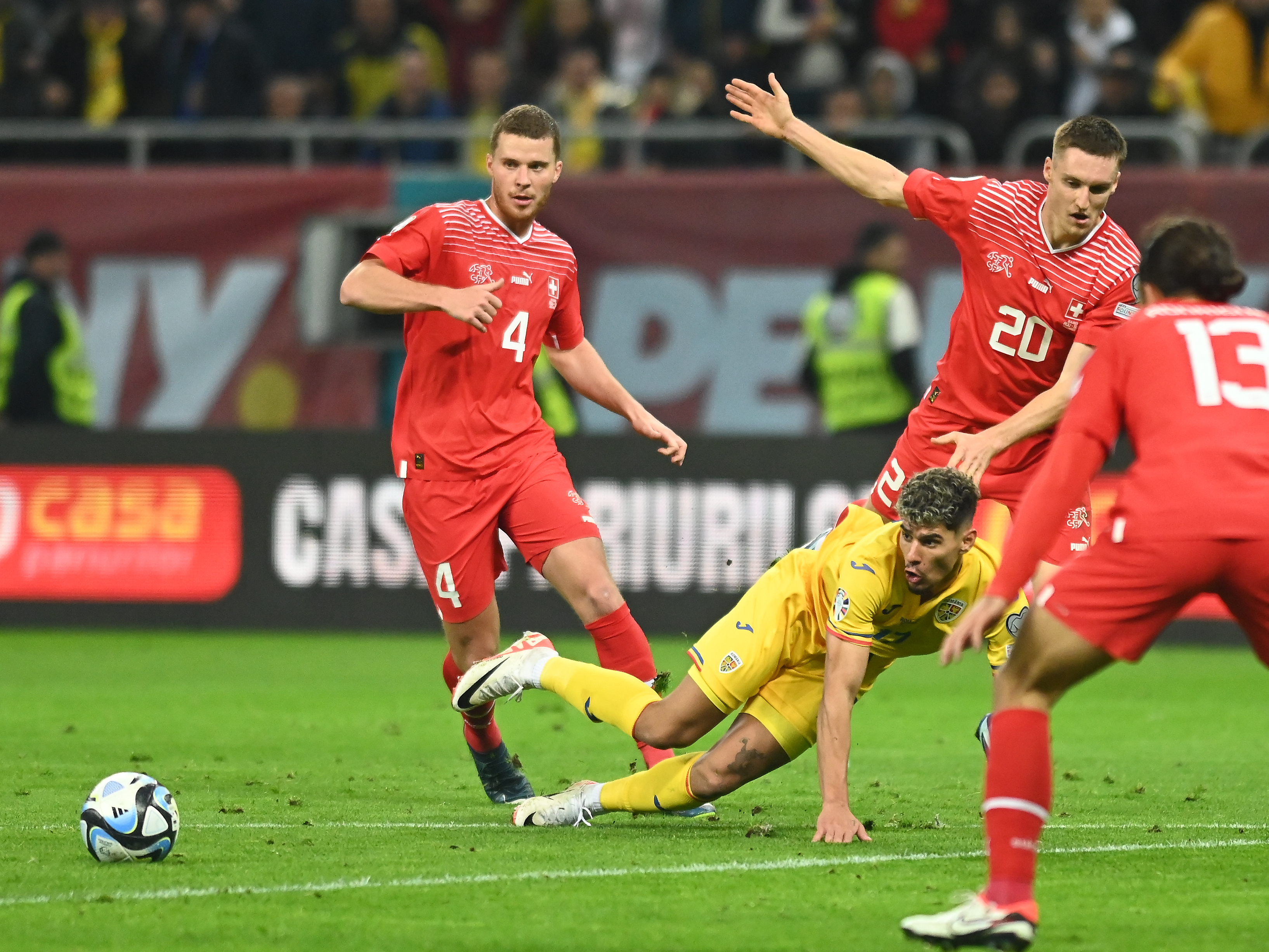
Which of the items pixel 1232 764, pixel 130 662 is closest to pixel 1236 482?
pixel 1232 764

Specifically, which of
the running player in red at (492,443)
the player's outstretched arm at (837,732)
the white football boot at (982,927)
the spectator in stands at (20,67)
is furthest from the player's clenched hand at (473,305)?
the spectator in stands at (20,67)

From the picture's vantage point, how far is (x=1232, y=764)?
8461mm

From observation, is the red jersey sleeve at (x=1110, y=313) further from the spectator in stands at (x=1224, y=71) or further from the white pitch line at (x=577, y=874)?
the spectator in stands at (x=1224, y=71)

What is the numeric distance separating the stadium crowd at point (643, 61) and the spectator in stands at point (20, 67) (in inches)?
0.7

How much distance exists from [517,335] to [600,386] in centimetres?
52

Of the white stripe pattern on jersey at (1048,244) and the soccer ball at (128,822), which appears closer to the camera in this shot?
the soccer ball at (128,822)

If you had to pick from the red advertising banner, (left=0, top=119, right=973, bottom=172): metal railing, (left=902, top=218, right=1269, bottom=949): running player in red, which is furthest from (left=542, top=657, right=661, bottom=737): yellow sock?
(left=0, top=119, right=973, bottom=172): metal railing

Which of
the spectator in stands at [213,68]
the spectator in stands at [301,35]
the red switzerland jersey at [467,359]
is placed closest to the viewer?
the red switzerland jersey at [467,359]

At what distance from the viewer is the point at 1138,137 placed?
1470cm

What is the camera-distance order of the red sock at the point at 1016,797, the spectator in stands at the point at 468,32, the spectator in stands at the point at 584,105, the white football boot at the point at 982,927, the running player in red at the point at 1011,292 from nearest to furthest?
the white football boot at the point at 982,927, the red sock at the point at 1016,797, the running player in red at the point at 1011,292, the spectator in stands at the point at 584,105, the spectator in stands at the point at 468,32

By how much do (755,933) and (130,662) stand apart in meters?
8.01

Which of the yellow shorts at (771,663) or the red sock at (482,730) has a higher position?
the yellow shorts at (771,663)

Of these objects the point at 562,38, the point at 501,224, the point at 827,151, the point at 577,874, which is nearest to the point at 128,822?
the point at 577,874

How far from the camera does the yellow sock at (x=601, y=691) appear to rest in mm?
6652
